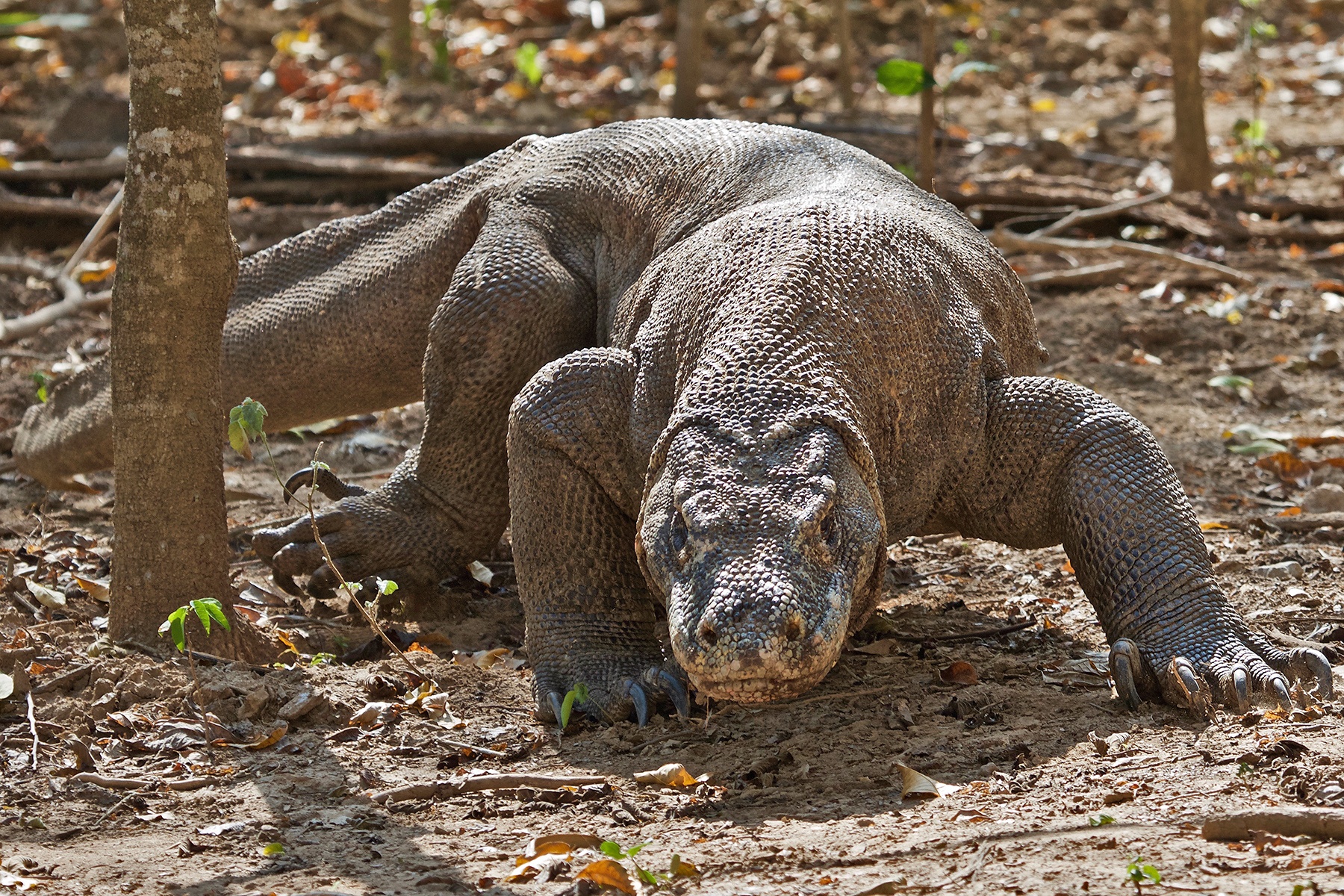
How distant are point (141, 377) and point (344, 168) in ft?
19.0

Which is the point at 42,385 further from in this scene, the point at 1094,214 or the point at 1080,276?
the point at 1094,214

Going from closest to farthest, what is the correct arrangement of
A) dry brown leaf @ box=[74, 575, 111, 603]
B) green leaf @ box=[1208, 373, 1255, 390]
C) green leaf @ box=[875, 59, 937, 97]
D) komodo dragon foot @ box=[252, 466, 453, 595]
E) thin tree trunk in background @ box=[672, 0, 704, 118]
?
dry brown leaf @ box=[74, 575, 111, 603], komodo dragon foot @ box=[252, 466, 453, 595], green leaf @ box=[1208, 373, 1255, 390], green leaf @ box=[875, 59, 937, 97], thin tree trunk in background @ box=[672, 0, 704, 118]

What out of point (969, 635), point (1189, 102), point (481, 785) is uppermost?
point (1189, 102)

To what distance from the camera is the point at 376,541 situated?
492 cm

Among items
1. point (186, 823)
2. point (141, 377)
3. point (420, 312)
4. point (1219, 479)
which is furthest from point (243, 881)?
point (1219, 479)

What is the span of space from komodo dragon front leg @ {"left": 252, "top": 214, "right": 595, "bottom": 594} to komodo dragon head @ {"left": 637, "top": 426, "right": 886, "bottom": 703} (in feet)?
4.24

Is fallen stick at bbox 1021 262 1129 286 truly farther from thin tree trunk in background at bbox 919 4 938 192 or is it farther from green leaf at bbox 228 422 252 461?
green leaf at bbox 228 422 252 461

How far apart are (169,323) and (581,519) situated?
115 cm

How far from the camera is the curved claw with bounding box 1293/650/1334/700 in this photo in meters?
3.36

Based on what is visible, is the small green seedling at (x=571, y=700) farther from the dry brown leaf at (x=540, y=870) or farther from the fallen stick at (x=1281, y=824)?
the fallen stick at (x=1281, y=824)

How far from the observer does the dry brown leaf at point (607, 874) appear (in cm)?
255

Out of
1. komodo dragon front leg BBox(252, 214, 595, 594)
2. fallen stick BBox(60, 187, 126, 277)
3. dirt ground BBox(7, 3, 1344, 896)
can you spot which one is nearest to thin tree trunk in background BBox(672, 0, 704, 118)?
fallen stick BBox(60, 187, 126, 277)

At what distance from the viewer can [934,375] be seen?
149 inches

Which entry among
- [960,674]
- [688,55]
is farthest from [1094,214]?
[960,674]
